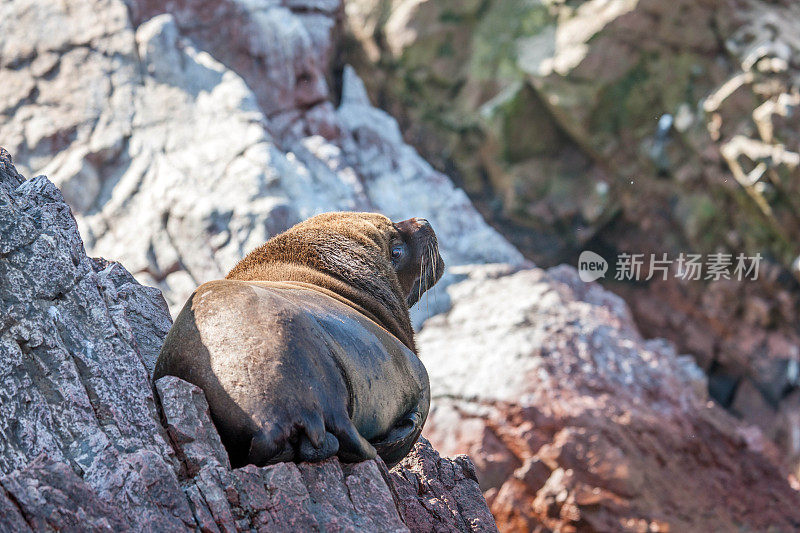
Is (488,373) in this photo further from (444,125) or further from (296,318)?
(444,125)

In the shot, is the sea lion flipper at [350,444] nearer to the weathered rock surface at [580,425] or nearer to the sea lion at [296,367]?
the sea lion at [296,367]

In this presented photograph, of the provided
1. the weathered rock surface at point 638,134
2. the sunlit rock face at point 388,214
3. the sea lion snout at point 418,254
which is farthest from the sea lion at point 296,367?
the weathered rock surface at point 638,134

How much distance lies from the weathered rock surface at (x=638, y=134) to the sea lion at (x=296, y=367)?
1091 centimetres

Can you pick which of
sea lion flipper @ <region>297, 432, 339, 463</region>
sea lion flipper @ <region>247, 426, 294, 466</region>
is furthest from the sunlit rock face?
sea lion flipper @ <region>247, 426, 294, 466</region>

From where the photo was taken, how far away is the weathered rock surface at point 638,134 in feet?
46.3

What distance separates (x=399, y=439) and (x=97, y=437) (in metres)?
1.39

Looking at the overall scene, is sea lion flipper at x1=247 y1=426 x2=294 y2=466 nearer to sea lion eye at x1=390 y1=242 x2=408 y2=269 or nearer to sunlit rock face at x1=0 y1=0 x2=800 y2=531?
sunlit rock face at x1=0 y1=0 x2=800 y2=531

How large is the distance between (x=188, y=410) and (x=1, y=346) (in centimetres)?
62

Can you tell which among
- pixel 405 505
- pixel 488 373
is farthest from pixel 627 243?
pixel 405 505

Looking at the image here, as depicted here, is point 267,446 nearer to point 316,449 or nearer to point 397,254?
point 316,449

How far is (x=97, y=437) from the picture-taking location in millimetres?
2479

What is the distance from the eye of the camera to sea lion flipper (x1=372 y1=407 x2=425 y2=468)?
3438 mm

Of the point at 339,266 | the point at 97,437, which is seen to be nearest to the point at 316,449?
the point at 97,437

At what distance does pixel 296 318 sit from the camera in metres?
2.96
